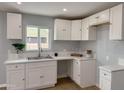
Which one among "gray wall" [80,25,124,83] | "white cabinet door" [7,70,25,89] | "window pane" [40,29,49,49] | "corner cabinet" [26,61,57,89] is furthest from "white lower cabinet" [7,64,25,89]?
"gray wall" [80,25,124,83]

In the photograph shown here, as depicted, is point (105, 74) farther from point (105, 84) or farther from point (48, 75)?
point (48, 75)

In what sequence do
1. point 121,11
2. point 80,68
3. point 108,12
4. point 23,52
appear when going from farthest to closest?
point 23,52, point 80,68, point 108,12, point 121,11

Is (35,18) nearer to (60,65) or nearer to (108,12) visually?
(60,65)

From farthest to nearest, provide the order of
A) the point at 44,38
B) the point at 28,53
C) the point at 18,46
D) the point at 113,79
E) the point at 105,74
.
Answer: the point at 44,38
the point at 28,53
the point at 18,46
the point at 105,74
the point at 113,79

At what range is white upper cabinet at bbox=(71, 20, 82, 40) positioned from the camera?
3.68 meters

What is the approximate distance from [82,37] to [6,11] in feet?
8.44

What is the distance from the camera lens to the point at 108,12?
2520 millimetres

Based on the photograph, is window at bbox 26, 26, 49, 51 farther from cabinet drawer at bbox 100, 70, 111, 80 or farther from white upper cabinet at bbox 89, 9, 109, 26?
cabinet drawer at bbox 100, 70, 111, 80

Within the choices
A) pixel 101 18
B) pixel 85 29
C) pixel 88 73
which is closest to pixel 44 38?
pixel 85 29

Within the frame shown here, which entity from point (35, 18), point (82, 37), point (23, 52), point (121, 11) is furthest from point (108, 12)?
point (23, 52)

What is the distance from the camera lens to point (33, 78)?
295 centimetres

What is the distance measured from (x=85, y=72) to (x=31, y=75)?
1.62m

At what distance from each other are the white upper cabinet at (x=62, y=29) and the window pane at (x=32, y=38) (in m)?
0.73

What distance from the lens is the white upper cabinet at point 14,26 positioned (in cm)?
307
